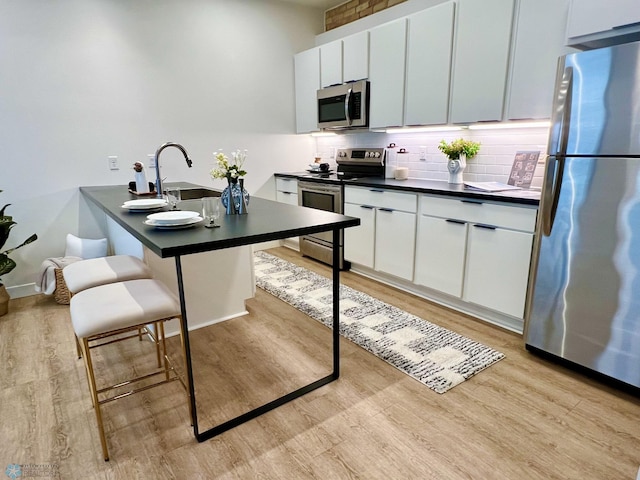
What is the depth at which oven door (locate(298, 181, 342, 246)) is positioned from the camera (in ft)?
12.4

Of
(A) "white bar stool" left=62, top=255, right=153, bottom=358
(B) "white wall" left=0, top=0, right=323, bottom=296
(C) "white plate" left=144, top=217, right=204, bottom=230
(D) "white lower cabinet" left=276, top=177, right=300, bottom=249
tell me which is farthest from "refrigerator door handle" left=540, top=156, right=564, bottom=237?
(B) "white wall" left=0, top=0, right=323, bottom=296

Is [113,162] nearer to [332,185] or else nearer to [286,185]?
[286,185]

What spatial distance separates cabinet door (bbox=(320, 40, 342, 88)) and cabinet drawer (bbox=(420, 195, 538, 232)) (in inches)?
70.4

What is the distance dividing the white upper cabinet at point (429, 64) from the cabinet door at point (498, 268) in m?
1.04

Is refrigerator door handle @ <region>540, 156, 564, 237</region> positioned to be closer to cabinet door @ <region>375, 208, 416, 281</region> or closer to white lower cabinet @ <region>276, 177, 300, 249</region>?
cabinet door @ <region>375, 208, 416, 281</region>

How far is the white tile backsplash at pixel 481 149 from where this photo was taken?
284 cm

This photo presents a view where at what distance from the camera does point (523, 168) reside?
2.85 meters

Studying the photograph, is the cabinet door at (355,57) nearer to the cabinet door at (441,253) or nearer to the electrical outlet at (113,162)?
the cabinet door at (441,253)

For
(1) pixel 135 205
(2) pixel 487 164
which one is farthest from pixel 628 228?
(1) pixel 135 205

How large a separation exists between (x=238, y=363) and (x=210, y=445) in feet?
2.10

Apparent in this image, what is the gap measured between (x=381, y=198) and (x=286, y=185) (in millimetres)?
1547

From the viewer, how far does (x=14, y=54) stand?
307cm

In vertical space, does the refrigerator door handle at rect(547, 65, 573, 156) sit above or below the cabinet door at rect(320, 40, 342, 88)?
below

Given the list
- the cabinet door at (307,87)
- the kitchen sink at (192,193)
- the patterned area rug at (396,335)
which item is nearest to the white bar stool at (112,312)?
the patterned area rug at (396,335)
